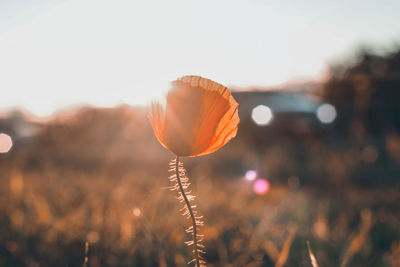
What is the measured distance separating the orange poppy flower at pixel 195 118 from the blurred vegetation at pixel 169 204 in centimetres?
34

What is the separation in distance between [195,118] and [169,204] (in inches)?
68.3

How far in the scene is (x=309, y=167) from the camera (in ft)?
14.9

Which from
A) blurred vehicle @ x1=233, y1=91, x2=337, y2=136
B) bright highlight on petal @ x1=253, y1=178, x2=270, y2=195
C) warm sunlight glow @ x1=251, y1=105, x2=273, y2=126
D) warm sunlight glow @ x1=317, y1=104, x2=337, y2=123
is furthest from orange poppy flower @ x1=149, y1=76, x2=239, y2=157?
warm sunlight glow @ x1=317, y1=104, x2=337, y2=123

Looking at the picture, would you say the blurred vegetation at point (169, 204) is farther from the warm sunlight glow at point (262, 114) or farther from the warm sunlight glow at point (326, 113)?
the warm sunlight glow at point (326, 113)

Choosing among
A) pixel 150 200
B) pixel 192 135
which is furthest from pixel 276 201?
pixel 192 135

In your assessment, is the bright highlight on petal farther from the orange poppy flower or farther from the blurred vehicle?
the blurred vehicle

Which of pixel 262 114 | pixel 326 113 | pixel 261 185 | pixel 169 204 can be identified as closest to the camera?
pixel 169 204

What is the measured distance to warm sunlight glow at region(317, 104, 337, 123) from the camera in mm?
9374

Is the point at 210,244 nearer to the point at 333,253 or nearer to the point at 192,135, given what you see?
the point at 333,253

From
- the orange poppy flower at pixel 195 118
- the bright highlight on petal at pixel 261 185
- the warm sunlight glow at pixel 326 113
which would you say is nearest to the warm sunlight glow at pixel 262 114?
the warm sunlight glow at pixel 326 113

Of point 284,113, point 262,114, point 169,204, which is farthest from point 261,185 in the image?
point 284,113

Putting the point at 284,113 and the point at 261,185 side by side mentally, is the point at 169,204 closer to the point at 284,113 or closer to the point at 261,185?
the point at 261,185

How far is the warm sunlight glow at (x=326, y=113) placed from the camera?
9.37 meters

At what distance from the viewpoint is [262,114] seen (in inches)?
408
